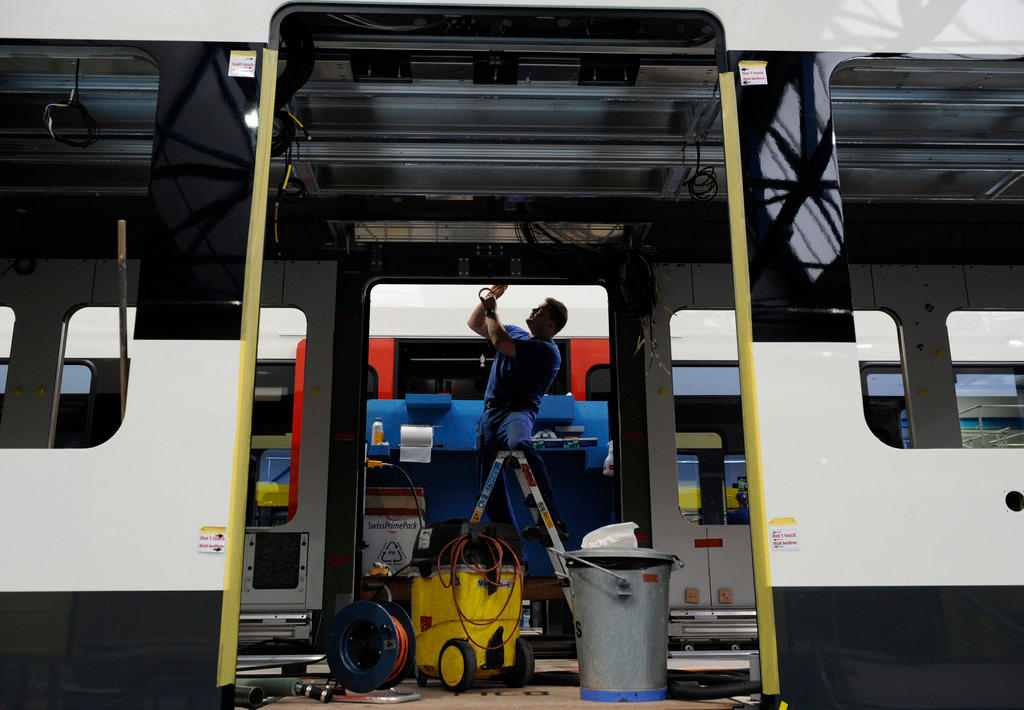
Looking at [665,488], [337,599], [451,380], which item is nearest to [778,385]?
[665,488]

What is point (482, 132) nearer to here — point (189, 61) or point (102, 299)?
point (189, 61)

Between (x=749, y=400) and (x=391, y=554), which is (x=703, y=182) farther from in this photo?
(x=391, y=554)

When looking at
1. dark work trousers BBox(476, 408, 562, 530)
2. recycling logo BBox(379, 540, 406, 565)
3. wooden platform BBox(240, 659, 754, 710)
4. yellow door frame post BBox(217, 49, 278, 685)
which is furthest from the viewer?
recycling logo BBox(379, 540, 406, 565)

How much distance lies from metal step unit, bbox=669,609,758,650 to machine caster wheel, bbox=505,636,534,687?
71.9 inches

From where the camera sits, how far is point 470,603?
12.1 feet

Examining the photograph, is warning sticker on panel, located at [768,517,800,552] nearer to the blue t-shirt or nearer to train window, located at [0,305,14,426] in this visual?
the blue t-shirt

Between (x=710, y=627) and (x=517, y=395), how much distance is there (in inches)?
80.7

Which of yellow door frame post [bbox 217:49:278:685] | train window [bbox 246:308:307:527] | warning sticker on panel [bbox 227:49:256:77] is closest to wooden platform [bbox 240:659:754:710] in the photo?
yellow door frame post [bbox 217:49:278:685]

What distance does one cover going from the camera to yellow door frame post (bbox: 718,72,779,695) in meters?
2.31

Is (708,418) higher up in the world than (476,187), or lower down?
lower down

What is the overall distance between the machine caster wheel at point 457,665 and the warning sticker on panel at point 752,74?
2.50 meters

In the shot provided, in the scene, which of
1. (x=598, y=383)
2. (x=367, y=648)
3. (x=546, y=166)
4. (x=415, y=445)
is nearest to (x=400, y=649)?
(x=367, y=648)

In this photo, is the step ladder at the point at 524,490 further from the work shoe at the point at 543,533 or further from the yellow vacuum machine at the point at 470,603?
the yellow vacuum machine at the point at 470,603

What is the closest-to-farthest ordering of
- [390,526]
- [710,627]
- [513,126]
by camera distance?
[513,126], [710,627], [390,526]
